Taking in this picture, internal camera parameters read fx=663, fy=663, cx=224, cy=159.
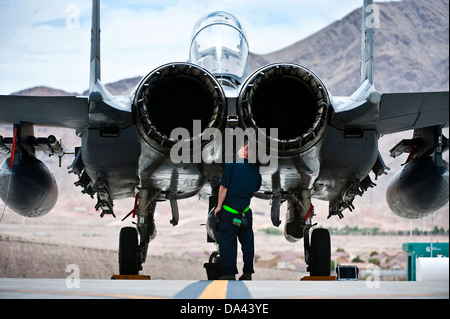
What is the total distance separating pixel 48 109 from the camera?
23.7ft

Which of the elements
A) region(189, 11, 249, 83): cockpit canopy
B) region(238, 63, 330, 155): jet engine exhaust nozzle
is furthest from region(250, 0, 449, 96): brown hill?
region(238, 63, 330, 155): jet engine exhaust nozzle

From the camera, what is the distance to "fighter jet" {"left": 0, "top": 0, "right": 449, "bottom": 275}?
645 cm

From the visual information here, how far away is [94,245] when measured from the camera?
60406 mm

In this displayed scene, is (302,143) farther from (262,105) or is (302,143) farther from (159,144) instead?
(159,144)

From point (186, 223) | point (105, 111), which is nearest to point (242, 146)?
point (105, 111)

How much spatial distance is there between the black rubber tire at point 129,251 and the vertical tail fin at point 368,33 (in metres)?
3.62

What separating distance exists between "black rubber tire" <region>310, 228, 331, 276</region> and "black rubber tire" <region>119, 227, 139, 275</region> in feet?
7.54

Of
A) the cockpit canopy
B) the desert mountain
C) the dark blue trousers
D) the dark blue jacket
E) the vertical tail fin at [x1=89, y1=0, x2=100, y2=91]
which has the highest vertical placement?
the desert mountain

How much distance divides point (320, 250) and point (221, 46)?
310 centimetres

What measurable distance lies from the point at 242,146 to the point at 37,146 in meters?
3.03

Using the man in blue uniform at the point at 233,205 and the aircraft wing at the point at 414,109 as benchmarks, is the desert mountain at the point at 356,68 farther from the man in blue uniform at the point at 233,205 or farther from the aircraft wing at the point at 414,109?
the man in blue uniform at the point at 233,205

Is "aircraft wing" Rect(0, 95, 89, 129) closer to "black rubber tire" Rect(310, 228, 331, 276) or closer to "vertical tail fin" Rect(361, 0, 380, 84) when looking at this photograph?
"vertical tail fin" Rect(361, 0, 380, 84)

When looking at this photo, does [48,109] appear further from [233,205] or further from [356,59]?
[356,59]

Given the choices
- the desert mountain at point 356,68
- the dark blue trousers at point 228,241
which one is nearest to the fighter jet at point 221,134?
the dark blue trousers at point 228,241
